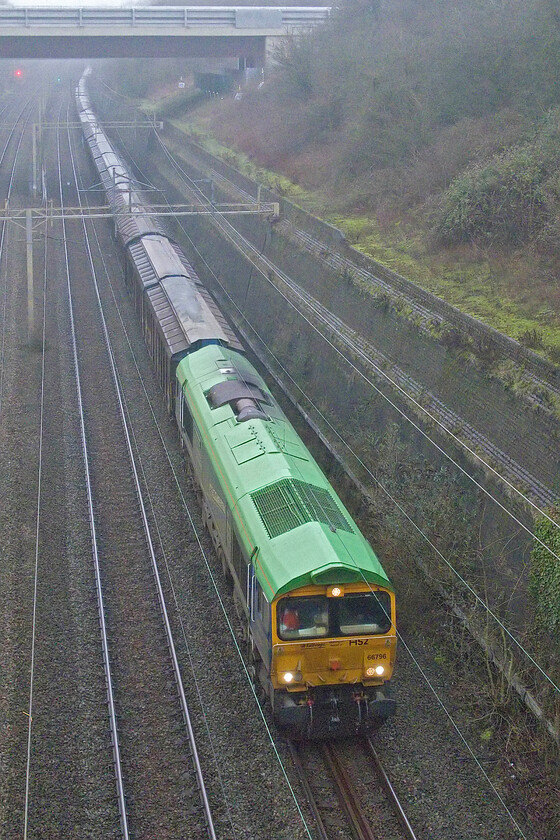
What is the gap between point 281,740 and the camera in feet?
37.2

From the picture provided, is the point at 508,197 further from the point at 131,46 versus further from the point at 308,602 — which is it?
the point at 131,46

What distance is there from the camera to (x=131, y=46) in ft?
156

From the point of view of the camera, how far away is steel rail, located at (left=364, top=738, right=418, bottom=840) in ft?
32.4

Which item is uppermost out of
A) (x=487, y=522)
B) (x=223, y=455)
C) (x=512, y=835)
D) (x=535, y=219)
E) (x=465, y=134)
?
(x=465, y=134)

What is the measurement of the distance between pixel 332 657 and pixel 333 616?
537 mm

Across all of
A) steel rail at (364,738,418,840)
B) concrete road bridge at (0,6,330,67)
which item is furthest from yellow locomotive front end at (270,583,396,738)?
concrete road bridge at (0,6,330,67)

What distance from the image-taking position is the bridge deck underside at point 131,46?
4541cm

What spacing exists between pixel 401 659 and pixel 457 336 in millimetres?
6903

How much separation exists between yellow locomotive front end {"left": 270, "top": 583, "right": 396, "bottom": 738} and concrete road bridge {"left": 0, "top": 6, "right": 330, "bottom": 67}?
127 feet

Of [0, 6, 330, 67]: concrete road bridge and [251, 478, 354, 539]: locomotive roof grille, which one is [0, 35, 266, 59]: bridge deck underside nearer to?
[0, 6, 330, 67]: concrete road bridge

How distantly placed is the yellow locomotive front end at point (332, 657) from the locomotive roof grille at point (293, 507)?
1.10 m

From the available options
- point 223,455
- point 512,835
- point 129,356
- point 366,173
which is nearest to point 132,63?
point 366,173

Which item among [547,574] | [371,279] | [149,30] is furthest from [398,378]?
[149,30]

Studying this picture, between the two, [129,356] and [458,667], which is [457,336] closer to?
[458,667]
